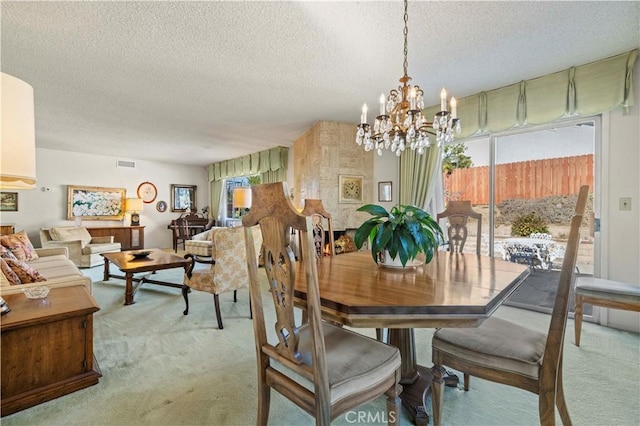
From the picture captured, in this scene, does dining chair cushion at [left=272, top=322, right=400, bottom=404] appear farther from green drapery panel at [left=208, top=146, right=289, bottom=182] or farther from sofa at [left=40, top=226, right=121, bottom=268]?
sofa at [left=40, top=226, right=121, bottom=268]

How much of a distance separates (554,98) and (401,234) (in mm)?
2589

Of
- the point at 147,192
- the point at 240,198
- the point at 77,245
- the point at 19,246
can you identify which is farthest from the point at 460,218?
the point at 147,192

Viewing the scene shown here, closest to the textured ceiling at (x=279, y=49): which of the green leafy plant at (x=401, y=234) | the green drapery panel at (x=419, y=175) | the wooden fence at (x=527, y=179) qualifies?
the green drapery panel at (x=419, y=175)

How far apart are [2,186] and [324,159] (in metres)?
3.36

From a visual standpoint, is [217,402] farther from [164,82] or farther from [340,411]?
[164,82]

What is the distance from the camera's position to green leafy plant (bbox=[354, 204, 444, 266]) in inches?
57.6

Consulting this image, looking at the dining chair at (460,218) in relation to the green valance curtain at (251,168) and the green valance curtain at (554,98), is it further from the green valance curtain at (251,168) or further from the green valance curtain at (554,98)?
the green valance curtain at (251,168)

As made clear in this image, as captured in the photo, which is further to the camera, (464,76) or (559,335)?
(464,76)

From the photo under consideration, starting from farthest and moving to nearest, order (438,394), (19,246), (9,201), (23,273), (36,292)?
(9,201)
(19,246)
(23,273)
(36,292)
(438,394)

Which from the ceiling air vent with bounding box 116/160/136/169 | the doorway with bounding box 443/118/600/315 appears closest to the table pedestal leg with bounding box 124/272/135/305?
the doorway with bounding box 443/118/600/315

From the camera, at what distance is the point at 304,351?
45.9 inches

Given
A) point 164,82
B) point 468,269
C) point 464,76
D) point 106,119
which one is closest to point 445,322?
point 468,269

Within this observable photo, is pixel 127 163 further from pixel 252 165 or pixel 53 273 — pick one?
pixel 53 273

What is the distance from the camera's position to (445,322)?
1.01 metres
